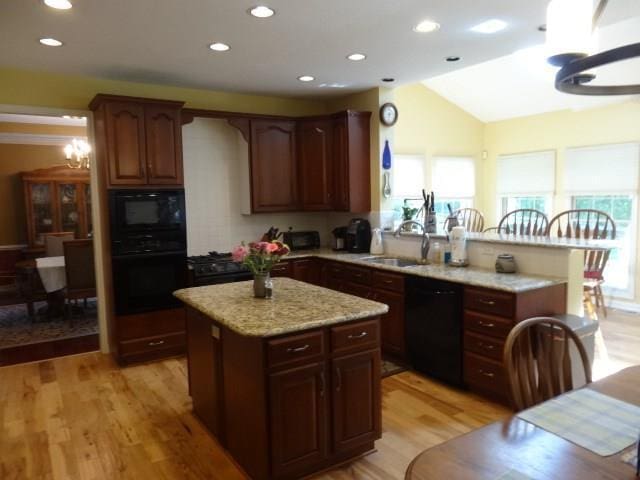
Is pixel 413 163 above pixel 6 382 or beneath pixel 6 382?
above

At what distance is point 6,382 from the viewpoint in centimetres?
372

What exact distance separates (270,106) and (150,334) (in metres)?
2.72

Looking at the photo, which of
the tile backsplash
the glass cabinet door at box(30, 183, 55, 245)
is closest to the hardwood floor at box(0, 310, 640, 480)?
the tile backsplash

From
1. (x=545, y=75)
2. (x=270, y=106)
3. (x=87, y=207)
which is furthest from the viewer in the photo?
(x=87, y=207)

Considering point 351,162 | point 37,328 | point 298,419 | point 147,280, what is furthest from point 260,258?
point 37,328

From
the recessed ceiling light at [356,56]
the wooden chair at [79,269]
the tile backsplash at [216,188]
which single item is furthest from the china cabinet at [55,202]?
the recessed ceiling light at [356,56]

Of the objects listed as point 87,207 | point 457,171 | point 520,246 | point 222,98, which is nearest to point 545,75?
point 457,171

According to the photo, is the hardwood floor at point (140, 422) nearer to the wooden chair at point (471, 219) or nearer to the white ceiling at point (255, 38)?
the white ceiling at point (255, 38)

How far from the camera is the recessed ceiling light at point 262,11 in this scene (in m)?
2.76

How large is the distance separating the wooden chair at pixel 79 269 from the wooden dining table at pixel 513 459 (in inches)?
189

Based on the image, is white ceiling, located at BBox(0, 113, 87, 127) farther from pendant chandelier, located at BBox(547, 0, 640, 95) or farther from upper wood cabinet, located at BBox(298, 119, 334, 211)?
pendant chandelier, located at BBox(547, 0, 640, 95)

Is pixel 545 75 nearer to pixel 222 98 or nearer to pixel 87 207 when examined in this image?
pixel 222 98

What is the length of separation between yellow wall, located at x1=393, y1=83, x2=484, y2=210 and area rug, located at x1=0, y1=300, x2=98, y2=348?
456 cm

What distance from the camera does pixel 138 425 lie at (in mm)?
2979
